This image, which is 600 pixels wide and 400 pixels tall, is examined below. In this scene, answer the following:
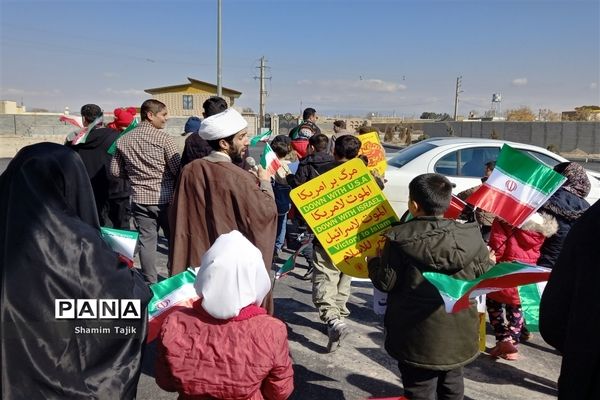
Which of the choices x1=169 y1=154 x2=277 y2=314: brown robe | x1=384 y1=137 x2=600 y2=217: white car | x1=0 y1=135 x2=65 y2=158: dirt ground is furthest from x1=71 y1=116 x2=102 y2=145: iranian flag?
x1=0 y1=135 x2=65 y2=158: dirt ground

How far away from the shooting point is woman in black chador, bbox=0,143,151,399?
1.68m

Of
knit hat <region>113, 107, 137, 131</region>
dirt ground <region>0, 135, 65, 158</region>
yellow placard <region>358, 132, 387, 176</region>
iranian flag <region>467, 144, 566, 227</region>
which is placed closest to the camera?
iranian flag <region>467, 144, 566, 227</region>

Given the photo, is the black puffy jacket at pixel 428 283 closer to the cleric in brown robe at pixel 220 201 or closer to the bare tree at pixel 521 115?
the cleric in brown robe at pixel 220 201

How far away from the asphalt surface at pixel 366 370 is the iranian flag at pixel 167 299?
1.13m

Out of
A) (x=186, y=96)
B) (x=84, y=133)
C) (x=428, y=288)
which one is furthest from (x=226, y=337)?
(x=186, y=96)

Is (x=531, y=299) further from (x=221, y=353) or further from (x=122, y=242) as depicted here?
(x=122, y=242)

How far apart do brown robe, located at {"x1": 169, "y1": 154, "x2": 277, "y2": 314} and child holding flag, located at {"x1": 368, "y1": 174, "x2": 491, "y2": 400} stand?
837 mm

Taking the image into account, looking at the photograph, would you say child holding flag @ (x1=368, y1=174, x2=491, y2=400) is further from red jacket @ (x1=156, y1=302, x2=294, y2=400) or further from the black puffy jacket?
red jacket @ (x1=156, y1=302, x2=294, y2=400)

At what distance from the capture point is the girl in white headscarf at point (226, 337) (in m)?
2.08

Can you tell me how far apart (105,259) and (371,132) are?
17.0ft

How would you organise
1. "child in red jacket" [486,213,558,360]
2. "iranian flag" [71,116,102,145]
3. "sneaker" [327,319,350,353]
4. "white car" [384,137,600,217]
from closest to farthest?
"child in red jacket" [486,213,558,360] < "sneaker" [327,319,350,353] < "iranian flag" [71,116,102,145] < "white car" [384,137,600,217]

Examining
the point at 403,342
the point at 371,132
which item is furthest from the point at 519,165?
the point at 371,132

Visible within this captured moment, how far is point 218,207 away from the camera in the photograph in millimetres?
3180

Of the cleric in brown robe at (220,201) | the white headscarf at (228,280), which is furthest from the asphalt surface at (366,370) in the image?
the white headscarf at (228,280)
